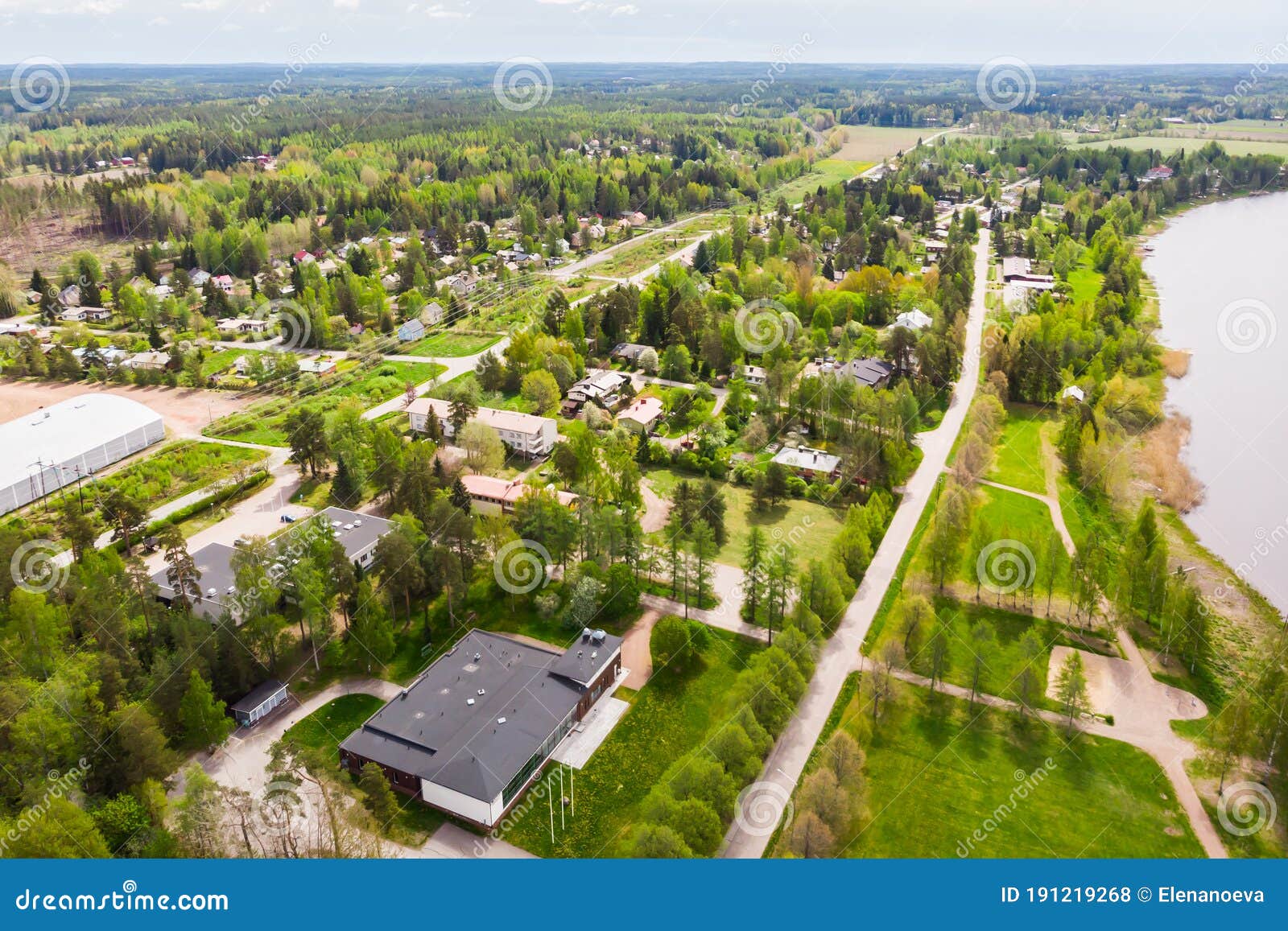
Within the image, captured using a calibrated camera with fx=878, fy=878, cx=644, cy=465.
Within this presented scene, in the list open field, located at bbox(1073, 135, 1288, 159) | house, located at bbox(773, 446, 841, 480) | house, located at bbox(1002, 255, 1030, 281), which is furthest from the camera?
open field, located at bbox(1073, 135, 1288, 159)

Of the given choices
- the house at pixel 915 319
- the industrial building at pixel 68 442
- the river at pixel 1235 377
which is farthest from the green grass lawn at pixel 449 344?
the river at pixel 1235 377

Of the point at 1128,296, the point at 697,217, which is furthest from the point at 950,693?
the point at 697,217

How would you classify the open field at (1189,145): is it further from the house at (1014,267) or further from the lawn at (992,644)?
the lawn at (992,644)

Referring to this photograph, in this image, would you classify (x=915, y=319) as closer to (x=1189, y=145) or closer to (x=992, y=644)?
(x=992, y=644)

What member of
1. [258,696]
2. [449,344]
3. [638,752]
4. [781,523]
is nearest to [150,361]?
[449,344]

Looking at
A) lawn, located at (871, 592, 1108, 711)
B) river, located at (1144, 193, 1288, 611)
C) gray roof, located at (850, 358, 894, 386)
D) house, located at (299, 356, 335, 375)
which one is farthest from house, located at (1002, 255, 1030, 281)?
house, located at (299, 356, 335, 375)

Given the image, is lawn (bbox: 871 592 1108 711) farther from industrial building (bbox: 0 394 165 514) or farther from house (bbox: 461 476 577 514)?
industrial building (bbox: 0 394 165 514)
